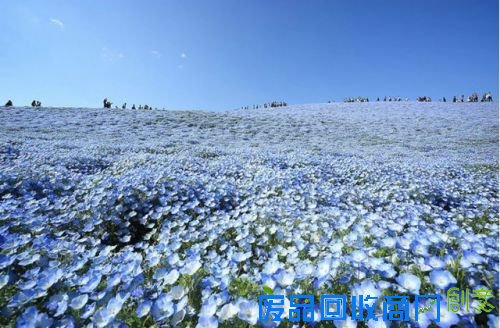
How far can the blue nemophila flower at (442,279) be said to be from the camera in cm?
199

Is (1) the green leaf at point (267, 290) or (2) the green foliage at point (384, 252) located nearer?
(1) the green leaf at point (267, 290)

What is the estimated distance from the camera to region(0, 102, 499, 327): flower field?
2176 mm

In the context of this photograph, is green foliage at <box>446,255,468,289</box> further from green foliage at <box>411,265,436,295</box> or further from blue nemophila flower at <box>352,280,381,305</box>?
blue nemophila flower at <box>352,280,381,305</box>

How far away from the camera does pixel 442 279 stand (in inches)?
80.3

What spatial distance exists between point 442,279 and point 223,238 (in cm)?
258

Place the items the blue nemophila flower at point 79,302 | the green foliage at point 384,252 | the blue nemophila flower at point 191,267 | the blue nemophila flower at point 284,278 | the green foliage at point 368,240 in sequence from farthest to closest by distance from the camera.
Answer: the green foliage at point 368,240 → the green foliage at point 384,252 → the blue nemophila flower at point 191,267 → the blue nemophila flower at point 284,278 → the blue nemophila flower at point 79,302

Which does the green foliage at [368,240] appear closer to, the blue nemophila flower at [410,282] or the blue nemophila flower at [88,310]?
the blue nemophila flower at [410,282]

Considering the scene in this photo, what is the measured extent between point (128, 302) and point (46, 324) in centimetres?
54

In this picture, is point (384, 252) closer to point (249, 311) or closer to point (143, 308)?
point (249, 311)

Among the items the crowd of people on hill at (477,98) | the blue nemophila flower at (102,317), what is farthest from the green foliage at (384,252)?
the crowd of people on hill at (477,98)

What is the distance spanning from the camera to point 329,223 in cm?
411

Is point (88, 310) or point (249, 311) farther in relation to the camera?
point (88, 310)

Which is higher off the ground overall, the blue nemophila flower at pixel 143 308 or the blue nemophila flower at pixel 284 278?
the blue nemophila flower at pixel 284 278

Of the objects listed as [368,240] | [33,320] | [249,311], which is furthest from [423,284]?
[33,320]
